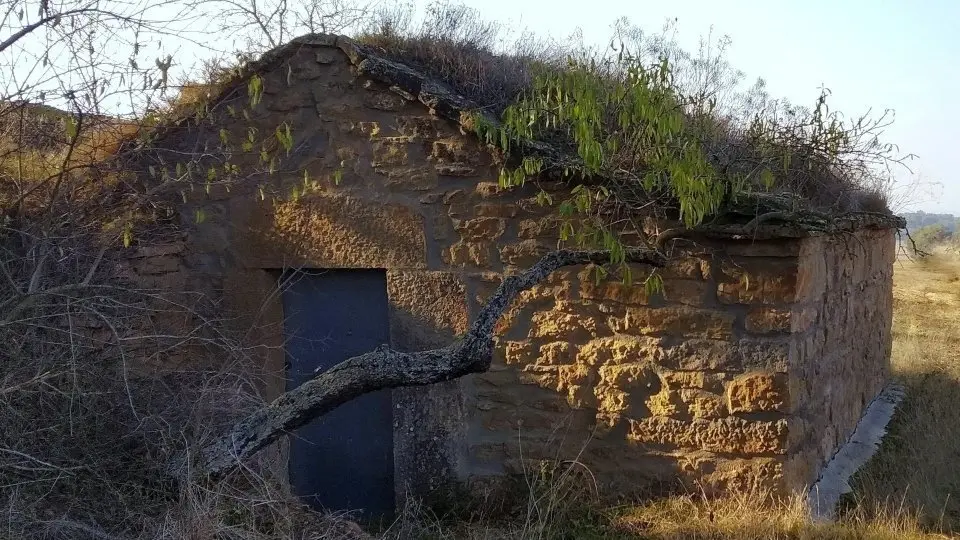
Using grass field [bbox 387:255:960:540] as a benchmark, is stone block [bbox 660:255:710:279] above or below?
above

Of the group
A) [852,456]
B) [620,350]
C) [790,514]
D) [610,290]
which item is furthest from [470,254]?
[852,456]

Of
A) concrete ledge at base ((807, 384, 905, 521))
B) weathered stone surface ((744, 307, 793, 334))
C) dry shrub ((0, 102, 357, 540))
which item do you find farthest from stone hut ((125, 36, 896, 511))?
dry shrub ((0, 102, 357, 540))

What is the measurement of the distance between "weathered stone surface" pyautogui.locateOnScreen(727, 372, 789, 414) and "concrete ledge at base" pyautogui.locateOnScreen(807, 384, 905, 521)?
595 millimetres

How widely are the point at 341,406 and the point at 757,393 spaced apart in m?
2.57

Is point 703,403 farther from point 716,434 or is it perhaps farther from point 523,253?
point 523,253

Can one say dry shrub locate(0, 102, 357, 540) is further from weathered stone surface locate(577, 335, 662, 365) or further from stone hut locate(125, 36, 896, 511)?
weathered stone surface locate(577, 335, 662, 365)

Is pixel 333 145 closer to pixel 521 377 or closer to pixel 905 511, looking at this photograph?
pixel 521 377

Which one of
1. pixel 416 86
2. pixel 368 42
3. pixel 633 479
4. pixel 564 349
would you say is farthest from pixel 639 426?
pixel 368 42

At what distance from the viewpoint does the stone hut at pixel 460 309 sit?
453 cm

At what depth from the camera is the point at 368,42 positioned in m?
5.79

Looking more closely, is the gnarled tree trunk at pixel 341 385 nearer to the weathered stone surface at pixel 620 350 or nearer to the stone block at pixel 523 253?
the stone block at pixel 523 253

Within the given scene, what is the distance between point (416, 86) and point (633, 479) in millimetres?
2643

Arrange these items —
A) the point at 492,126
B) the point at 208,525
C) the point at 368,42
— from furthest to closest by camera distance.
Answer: the point at 368,42 → the point at 492,126 → the point at 208,525

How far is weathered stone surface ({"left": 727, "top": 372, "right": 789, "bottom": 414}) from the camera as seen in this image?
4.46 meters
